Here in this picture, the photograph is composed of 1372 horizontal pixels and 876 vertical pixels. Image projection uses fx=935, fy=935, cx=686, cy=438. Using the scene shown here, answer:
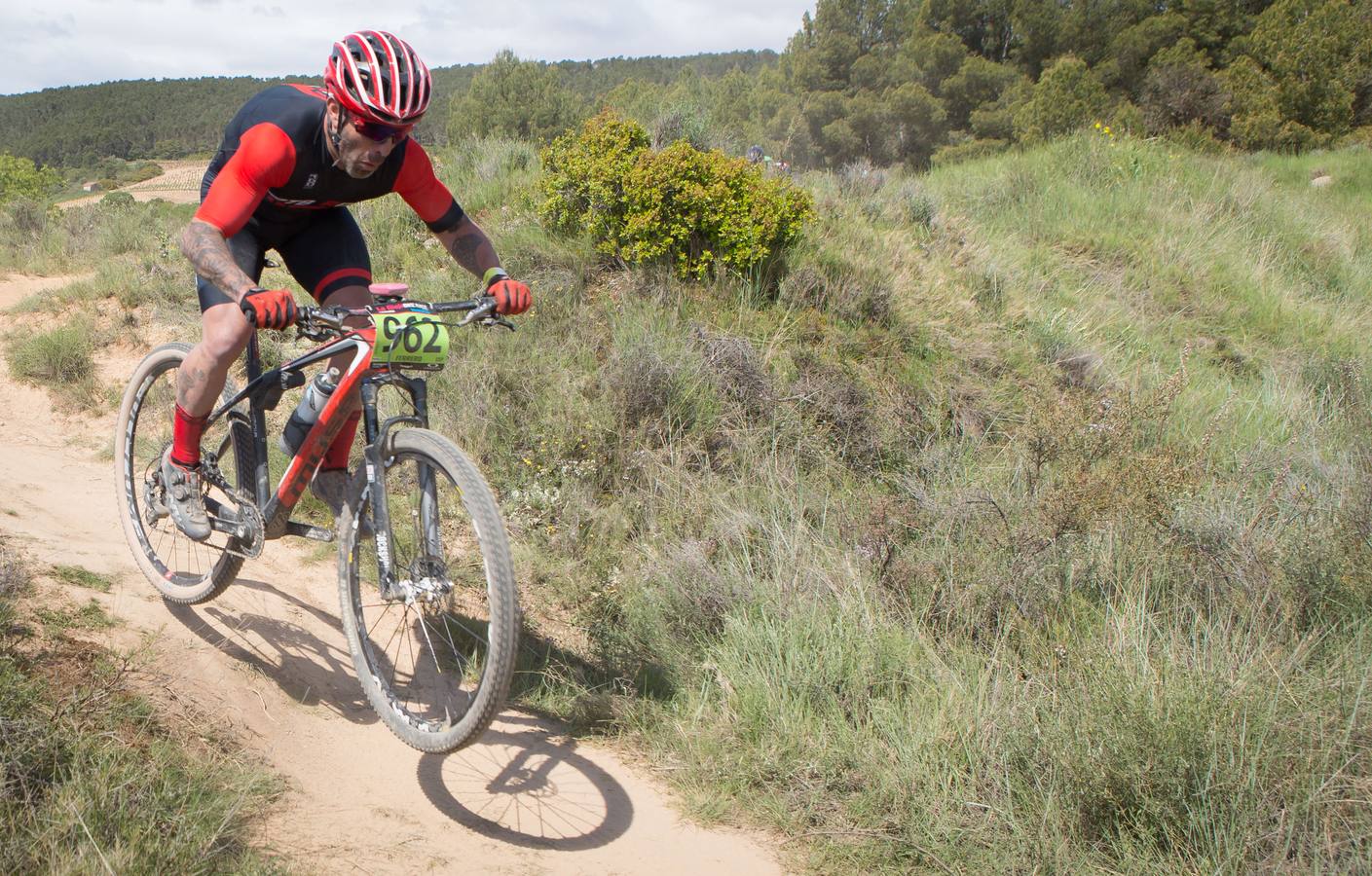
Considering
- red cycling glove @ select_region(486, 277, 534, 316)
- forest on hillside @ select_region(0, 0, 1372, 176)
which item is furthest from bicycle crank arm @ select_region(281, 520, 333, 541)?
forest on hillside @ select_region(0, 0, 1372, 176)

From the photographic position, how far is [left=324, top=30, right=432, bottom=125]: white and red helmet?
10.5 feet

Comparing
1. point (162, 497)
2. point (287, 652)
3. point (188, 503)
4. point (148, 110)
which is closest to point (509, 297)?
point (188, 503)

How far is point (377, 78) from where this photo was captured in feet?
10.4

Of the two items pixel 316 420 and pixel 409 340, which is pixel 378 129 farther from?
pixel 316 420

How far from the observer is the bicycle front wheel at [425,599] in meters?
2.95

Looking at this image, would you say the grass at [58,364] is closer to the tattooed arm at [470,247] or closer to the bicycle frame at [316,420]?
the bicycle frame at [316,420]

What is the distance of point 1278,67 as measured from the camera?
69.2 feet

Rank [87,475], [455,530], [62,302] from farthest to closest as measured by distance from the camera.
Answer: [62,302] < [87,475] < [455,530]

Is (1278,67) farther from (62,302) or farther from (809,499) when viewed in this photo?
(62,302)

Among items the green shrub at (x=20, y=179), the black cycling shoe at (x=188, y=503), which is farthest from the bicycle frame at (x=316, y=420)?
the green shrub at (x=20, y=179)

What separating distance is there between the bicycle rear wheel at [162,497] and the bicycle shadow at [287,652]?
16 centimetres

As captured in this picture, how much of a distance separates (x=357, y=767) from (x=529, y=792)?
633mm

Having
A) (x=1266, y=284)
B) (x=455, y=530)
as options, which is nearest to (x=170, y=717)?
(x=455, y=530)

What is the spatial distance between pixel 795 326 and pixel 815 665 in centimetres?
369
